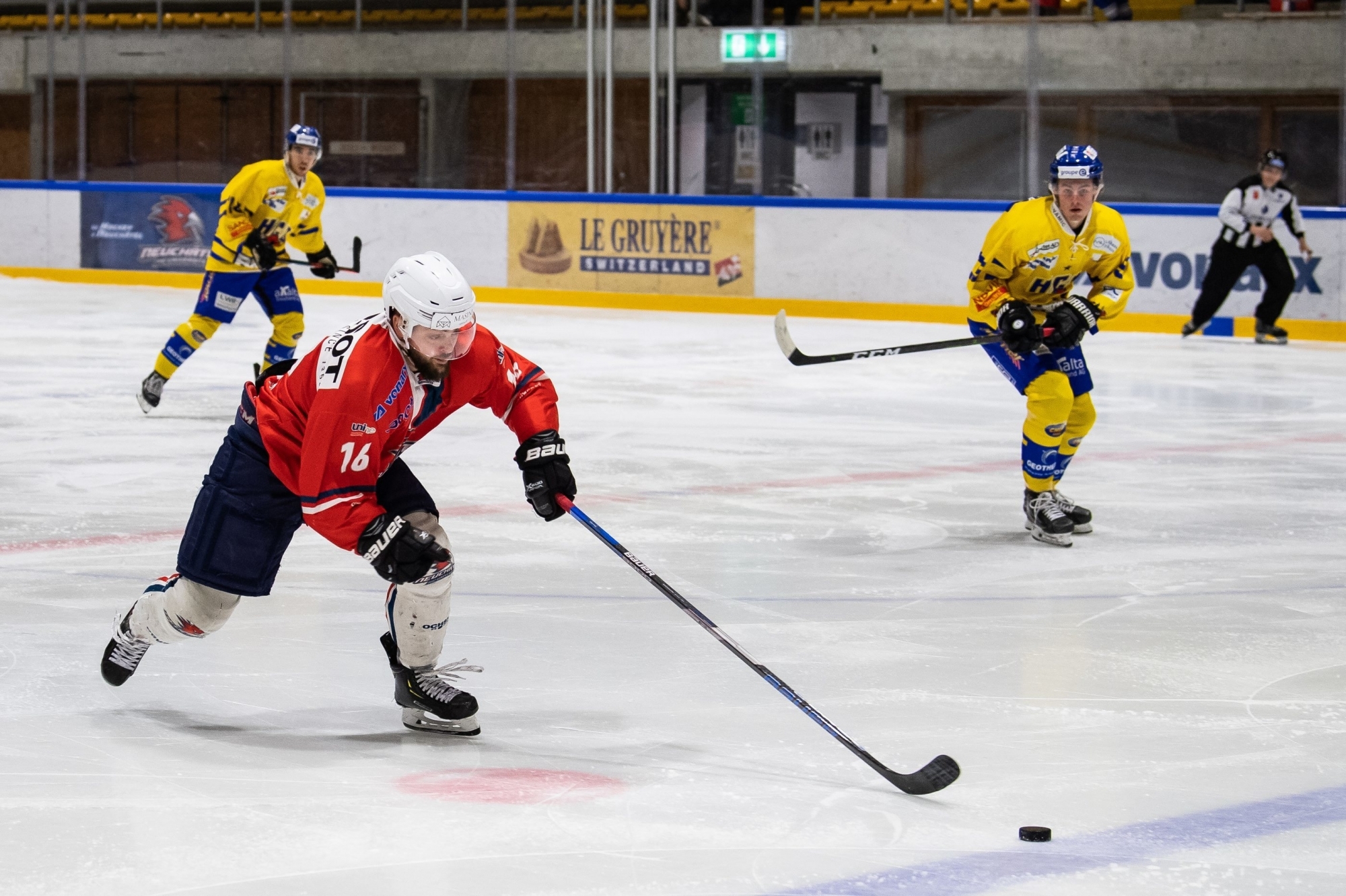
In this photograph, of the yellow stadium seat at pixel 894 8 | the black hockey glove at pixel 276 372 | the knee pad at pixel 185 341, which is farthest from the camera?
the yellow stadium seat at pixel 894 8

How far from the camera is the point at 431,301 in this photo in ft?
9.59

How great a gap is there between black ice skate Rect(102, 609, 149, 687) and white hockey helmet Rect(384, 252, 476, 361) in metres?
0.85

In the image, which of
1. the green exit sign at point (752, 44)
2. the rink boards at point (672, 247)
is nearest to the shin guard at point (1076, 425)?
the rink boards at point (672, 247)

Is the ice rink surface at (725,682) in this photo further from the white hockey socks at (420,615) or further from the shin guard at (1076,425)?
the shin guard at (1076,425)

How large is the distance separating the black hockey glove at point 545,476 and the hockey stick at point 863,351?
2.24 meters

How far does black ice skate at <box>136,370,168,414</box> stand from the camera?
7547 millimetres

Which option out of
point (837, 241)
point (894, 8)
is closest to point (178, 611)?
point (837, 241)

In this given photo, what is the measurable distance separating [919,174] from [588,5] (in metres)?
2.95

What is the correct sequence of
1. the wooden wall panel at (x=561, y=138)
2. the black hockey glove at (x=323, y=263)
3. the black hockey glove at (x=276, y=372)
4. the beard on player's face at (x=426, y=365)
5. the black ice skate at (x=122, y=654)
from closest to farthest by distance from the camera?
the beard on player's face at (x=426, y=365), the black hockey glove at (x=276, y=372), the black ice skate at (x=122, y=654), the black hockey glove at (x=323, y=263), the wooden wall panel at (x=561, y=138)

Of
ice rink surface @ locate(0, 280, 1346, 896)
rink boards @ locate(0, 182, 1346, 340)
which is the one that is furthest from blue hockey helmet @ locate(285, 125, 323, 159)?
rink boards @ locate(0, 182, 1346, 340)

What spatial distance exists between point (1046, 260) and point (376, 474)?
277 centimetres

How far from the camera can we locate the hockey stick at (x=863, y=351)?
5.28m

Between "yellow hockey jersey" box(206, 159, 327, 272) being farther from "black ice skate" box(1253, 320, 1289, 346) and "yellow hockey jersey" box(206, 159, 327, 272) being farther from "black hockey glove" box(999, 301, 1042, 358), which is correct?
"black ice skate" box(1253, 320, 1289, 346)

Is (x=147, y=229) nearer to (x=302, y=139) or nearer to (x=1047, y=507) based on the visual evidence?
(x=302, y=139)
